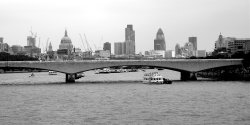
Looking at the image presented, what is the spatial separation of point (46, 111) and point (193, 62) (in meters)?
48.8

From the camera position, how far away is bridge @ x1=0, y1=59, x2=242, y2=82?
83812mm

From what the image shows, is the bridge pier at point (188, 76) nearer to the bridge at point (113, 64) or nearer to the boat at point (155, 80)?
the bridge at point (113, 64)

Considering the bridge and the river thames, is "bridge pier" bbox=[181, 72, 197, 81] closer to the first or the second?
the bridge

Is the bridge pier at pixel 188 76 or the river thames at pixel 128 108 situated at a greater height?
the bridge pier at pixel 188 76

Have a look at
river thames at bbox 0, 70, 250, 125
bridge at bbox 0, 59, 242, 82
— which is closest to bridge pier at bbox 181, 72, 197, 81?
bridge at bbox 0, 59, 242, 82

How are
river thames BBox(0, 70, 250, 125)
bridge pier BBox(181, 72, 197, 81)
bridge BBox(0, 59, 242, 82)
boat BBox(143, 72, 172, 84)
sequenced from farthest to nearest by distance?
1. bridge pier BBox(181, 72, 197, 81)
2. bridge BBox(0, 59, 242, 82)
3. boat BBox(143, 72, 172, 84)
4. river thames BBox(0, 70, 250, 125)

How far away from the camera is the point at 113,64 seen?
86.2m

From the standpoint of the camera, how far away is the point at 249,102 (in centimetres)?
4881

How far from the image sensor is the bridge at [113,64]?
83812 millimetres

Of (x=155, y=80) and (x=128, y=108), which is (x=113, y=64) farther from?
(x=128, y=108)

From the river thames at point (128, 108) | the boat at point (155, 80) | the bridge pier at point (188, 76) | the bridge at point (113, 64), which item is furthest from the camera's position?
the bridge pier at point (188, 76)

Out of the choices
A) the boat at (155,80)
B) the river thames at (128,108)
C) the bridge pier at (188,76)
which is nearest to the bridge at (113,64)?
the bridge pier at (188,76)

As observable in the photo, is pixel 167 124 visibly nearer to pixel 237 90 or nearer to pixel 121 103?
pixel 121 103

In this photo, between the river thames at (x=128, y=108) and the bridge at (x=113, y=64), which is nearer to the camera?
the river thames at (x=128, y=108)
